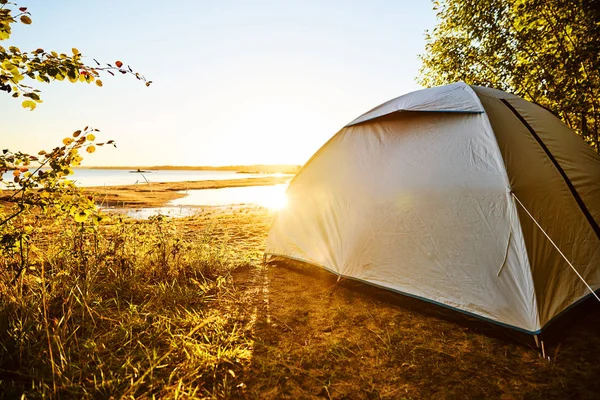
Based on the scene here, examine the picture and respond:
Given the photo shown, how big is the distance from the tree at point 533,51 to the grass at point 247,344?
16.1 feet

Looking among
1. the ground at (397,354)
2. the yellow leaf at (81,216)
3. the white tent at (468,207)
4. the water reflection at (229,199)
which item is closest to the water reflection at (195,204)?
the water reflection at (229,199)

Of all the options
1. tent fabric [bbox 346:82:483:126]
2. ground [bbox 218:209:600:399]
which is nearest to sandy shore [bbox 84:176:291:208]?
ground [bbox 218:209:600:399]

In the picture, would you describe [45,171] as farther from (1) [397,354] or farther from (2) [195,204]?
(2) [195,204]

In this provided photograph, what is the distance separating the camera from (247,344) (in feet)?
9.41

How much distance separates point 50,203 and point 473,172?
13.1ft

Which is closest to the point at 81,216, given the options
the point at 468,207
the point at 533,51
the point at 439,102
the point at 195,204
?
the point at 468,207

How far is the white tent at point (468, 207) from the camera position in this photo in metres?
2.86

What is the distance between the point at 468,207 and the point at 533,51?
5.97m

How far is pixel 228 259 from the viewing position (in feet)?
17.4

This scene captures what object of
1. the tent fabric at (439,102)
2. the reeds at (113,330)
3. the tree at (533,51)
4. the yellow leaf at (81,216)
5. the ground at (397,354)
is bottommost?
the ground at (397,354)

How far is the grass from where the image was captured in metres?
2.28

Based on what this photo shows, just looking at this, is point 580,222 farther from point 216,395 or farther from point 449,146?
point 216,395

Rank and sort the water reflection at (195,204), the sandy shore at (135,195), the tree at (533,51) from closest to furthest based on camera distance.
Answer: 1. the tree at (533,51)
2. the sandy shore at (135,195)
3. the water reflection at (195,204)

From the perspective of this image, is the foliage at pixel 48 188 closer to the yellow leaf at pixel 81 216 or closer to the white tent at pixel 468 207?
the yellow leaf at pixel 81 216
